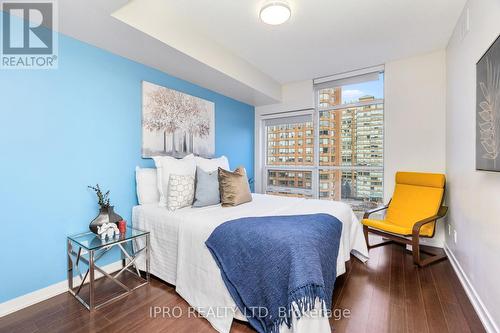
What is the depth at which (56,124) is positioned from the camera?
6.63 ft

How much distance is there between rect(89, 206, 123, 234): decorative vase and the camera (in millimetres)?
2112

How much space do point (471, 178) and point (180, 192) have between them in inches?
106

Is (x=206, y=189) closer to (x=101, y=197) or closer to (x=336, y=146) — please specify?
(x=101, y=197)

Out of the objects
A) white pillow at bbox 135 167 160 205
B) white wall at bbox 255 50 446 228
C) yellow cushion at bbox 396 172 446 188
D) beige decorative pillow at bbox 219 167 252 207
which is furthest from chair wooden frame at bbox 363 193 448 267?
white pillow at bbox 135 167 160 205

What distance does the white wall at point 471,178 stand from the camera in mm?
1566

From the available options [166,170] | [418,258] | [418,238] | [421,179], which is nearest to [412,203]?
[421,179]

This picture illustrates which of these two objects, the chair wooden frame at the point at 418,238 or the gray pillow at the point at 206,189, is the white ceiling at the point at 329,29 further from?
the chair wooden frame at the point at 418,238

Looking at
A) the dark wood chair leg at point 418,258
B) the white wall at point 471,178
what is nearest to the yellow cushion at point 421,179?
the white wall at point 471,178

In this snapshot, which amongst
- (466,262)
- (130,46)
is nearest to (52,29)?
(130,46)

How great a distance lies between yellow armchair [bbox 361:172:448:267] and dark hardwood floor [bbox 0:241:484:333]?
1.39ft

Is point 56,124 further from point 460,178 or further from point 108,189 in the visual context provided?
point 460,178

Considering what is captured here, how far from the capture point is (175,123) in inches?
119

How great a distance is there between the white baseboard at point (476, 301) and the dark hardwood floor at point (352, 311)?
4cm

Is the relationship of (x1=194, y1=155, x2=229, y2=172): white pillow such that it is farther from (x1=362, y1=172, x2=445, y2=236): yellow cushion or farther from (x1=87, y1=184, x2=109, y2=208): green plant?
(x1=362, y1=172, x2=445, y2=236): yellow cushion
